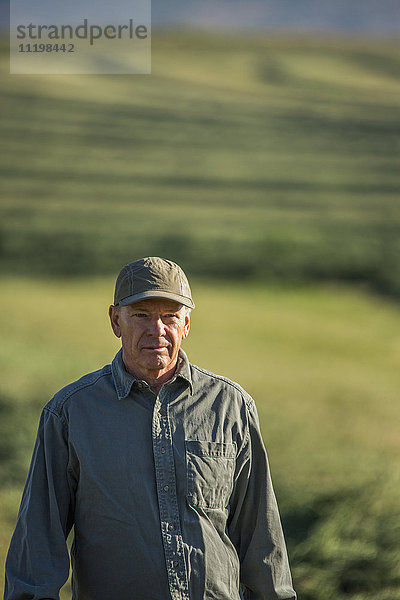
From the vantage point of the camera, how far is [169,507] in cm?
132

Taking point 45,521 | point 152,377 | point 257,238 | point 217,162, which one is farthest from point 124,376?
point 217,162

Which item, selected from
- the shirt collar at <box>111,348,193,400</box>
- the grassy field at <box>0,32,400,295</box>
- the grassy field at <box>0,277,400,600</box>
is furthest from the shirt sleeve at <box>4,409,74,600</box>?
the grassy field at <box>0,32,400,295</box>

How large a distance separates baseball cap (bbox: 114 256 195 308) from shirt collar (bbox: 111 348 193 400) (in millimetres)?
107

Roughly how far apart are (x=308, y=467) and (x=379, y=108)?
23.9ft

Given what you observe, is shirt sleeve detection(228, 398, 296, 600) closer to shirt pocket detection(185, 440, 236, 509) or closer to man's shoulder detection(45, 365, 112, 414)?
shirt pocket detection(185, 440, 236, 509)

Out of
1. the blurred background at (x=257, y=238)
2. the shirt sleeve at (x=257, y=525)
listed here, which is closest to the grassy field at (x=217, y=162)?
the blurred background at (x=257, y=238)

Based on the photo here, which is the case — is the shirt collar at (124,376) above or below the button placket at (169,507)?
above

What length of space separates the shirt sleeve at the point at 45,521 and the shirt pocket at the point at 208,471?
0.21 meters

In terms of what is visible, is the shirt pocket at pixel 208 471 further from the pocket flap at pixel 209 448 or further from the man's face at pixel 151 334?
the man's face at pixel 151 334

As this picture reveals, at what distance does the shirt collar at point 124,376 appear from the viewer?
1353 mm

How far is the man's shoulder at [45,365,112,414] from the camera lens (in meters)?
1.34

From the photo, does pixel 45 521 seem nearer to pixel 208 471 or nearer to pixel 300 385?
pixel 208 471

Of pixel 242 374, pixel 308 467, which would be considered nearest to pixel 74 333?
pixel 242 374

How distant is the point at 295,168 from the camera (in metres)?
10.1
